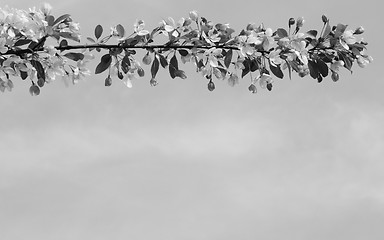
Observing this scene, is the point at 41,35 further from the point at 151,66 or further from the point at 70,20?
the point at 151,66

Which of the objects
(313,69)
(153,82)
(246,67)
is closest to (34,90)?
(153,82)

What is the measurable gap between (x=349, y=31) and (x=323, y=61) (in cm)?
33

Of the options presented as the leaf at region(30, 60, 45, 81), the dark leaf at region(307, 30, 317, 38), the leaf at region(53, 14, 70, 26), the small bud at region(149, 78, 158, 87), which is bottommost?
the leaf at region(30, 60, 45, 81)

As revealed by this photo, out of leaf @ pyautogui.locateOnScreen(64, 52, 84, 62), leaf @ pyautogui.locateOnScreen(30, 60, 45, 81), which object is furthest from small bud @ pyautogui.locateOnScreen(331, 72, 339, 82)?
leaf @ pyautogui.locateOnScreen(30, 60, 45, 81)

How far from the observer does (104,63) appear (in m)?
5.47

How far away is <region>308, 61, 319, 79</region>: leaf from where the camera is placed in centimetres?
553

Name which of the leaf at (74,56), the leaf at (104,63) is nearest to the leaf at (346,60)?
the leaf at (104,63)

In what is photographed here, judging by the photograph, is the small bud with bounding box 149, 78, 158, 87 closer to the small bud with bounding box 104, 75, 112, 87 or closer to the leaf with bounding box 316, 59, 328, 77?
the small bud with bounding box 104, 75, 112, 87

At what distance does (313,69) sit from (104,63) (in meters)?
1.78

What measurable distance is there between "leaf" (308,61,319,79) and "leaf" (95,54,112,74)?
1698 millimetres

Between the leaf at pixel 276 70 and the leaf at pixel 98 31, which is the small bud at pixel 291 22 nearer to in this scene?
the leaf at pixel 276 70

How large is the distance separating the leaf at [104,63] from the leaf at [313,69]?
1698 millimetres

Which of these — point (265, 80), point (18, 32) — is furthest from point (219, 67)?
point (18, 32)

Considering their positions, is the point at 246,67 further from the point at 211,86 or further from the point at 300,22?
the point at 300,22
